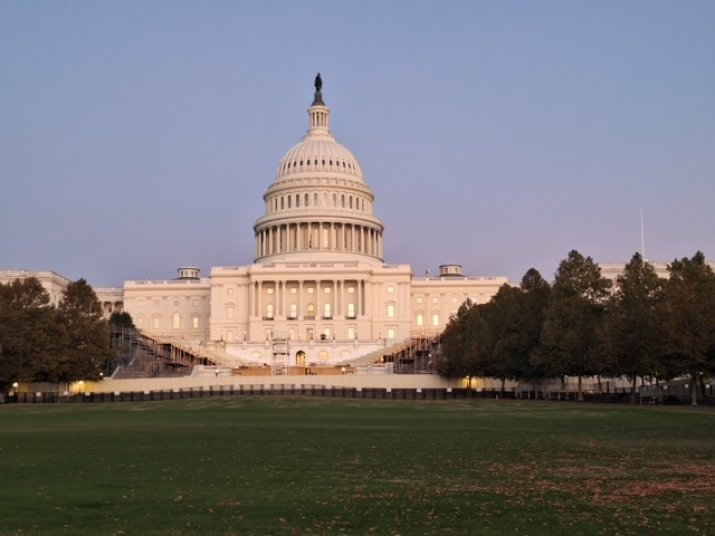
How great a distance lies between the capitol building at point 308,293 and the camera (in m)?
153

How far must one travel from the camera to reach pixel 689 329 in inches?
2726

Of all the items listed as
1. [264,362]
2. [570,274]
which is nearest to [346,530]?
[570,274]

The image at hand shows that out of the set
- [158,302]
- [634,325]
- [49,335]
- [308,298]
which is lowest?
[634,325]

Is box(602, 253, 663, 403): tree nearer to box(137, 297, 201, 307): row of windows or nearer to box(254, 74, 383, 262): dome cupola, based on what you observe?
box(254, 74, 383, 262): dome cupola

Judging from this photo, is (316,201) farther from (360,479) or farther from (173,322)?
(360,479)

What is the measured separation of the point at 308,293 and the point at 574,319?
94.4 m

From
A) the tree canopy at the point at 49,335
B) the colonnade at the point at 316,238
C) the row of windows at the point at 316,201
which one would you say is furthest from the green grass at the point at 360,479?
the row of windows at the point at 316,201

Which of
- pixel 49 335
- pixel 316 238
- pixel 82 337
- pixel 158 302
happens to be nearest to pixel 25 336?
pixel 49 335

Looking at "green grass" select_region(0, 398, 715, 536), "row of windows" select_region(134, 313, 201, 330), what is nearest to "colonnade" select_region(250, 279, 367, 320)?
"row of windows" select_region(134, 313, 201, 330)

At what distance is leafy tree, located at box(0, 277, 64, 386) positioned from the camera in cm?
9194

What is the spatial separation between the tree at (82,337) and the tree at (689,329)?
188ft

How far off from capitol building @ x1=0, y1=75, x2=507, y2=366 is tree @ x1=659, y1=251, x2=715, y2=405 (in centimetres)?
7261

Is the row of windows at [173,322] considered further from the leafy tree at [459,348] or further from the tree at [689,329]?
the tree at [689,329]

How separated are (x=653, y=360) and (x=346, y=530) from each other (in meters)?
58.2
